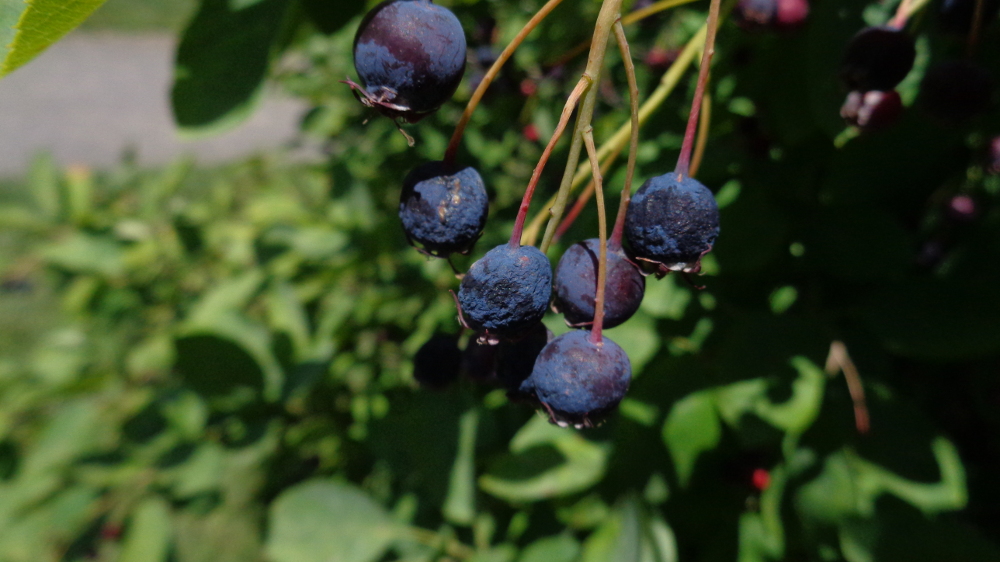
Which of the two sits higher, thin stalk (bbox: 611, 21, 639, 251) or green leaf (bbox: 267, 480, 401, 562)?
thin stalk (bbox: 611, 21, 639, 251)

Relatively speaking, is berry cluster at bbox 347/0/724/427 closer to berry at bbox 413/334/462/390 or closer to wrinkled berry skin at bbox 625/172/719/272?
wrinkled berry skin at bbox 625/172/719/272

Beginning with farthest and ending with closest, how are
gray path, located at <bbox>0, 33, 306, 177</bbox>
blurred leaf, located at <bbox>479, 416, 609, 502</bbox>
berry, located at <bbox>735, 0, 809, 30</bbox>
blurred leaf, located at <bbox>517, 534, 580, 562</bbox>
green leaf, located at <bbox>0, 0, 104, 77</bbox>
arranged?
1. gray path, located at <bbox>0, 33, 306, 177</bbox>
2. blurred leaf, located at <bbox>517, 534, 580, 562</bbox>
3. blurred leaf, located at <bbox>479, 416, 609, 502</bbox>
4. berry, located at <bbox>735, 0, 809, 30</bbox>
5. green leaf, located at <bbox>0, 0, 104, 77</bbox>

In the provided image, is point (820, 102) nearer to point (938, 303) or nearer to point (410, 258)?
point (938, 303)

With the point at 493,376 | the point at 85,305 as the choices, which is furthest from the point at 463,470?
the point at 85,305

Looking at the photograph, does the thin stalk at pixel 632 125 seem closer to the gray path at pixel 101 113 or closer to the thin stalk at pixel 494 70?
the thin stalk at pixel 494 70

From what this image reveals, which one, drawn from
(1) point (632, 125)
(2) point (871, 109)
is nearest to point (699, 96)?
(1) point (632, 125)

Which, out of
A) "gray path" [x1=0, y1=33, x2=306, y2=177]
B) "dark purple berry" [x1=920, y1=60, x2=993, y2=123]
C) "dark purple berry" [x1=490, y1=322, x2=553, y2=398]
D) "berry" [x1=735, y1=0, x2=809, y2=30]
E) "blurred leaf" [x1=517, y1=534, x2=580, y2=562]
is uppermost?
"berry" [x1=735, y1=0, x2=809, y2=30]

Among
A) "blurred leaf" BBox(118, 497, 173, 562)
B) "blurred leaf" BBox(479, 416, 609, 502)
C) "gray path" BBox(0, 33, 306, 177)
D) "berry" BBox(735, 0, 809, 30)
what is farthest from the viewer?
"gray path" BBox(0, 33, 306, 177)

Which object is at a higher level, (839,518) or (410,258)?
(839,518)

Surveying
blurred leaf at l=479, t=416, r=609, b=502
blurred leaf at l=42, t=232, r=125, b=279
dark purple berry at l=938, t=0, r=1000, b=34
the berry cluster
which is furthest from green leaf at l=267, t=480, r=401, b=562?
dark purple berry at l=938, t=0, r=1000, b=34
